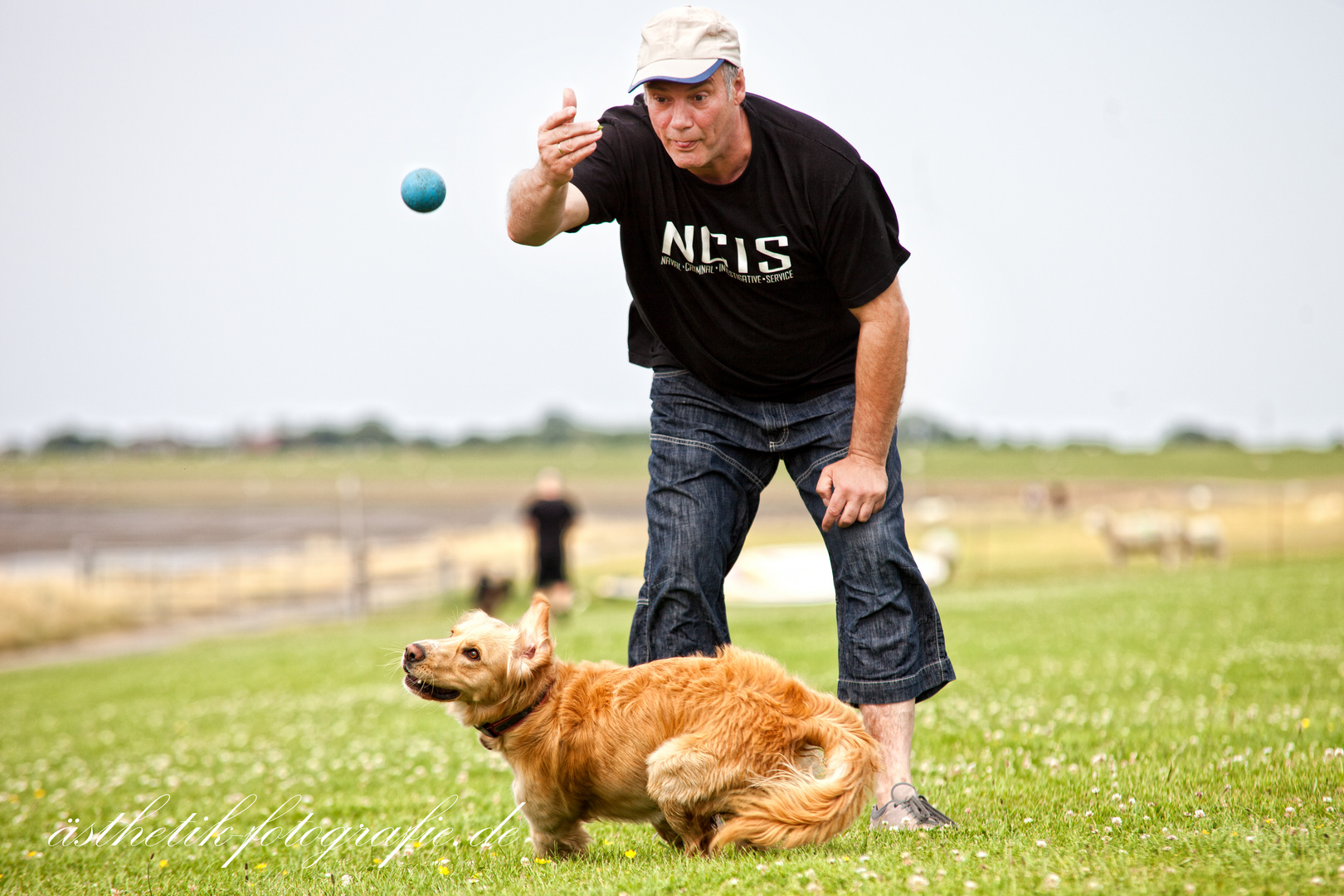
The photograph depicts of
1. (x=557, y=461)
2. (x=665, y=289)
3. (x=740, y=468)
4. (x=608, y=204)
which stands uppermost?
(x=608, y=204)

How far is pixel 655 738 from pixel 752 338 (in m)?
1.44

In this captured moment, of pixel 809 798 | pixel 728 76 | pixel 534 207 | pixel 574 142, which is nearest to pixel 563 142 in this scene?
pixel 574 142

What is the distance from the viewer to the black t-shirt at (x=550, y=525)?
17.8 meters

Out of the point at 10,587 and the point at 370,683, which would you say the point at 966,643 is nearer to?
the point at 370,683

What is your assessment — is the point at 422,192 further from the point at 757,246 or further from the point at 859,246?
the point at 859,246

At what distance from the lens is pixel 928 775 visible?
512cm

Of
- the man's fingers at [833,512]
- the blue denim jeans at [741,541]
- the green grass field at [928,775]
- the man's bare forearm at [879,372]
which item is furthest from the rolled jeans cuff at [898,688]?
the man's bare forearm at [879,372]

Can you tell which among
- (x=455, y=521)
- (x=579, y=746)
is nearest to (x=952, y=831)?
(x=579, y=746)

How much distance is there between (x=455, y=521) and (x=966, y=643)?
1865 inches

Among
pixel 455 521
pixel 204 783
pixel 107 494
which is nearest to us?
pixel 204 783

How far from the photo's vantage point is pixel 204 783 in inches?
270

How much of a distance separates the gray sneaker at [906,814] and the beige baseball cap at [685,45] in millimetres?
2558

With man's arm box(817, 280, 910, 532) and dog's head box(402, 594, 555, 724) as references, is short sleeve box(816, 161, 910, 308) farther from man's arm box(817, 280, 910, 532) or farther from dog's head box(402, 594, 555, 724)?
dog's head box(402, 594, 555, 724)

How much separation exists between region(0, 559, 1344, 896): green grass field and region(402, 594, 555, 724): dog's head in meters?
0.61
